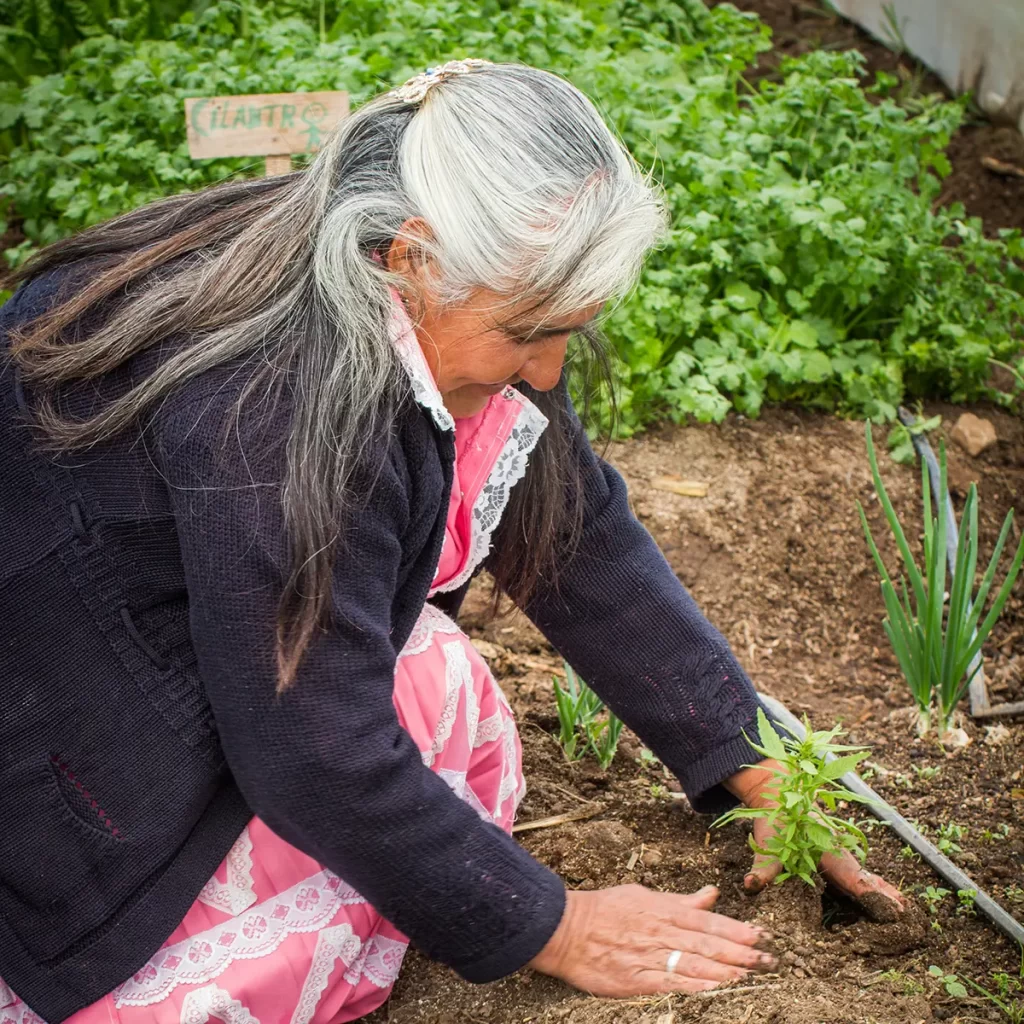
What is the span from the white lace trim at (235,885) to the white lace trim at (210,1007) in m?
0.11

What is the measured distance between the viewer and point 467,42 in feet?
12.6

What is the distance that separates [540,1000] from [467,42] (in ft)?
9.54

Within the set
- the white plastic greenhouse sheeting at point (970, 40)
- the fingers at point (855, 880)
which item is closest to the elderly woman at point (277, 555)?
the fingers at point (855, 880)

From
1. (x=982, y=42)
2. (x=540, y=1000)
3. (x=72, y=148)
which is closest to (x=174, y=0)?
(x=72, y=148)

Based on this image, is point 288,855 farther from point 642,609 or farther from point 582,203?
point 582,203

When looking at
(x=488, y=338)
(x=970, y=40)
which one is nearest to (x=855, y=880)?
(x=488, y=338)

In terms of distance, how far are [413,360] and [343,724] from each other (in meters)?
0.45

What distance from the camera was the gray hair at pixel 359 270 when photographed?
1505 mm

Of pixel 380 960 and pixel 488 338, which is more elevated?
pixel 488 338

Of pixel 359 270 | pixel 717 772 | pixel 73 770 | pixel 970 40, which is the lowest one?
pixel 717 772

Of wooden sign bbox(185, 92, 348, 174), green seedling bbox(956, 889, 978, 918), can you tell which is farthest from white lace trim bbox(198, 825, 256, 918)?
wooden sign bbox(185, 92, 348, 174)

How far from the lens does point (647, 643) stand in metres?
2.10

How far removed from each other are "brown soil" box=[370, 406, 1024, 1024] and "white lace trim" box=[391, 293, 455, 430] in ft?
2.81

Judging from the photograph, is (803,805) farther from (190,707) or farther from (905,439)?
(905,439)
